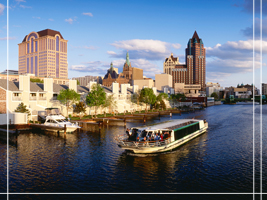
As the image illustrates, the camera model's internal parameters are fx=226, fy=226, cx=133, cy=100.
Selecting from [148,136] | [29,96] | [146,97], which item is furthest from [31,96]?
[146,97]

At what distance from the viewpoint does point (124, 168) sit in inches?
1177

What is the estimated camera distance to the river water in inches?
951

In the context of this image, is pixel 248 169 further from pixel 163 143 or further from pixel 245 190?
pixel 163 143

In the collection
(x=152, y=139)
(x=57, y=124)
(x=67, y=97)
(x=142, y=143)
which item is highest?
(x=67, y=97)

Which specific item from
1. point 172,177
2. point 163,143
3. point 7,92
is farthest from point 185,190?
point 7,92

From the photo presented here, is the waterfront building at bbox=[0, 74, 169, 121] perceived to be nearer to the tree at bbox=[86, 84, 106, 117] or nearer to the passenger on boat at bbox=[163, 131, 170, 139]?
the tree at bbox=[86, 84, 106, 117]

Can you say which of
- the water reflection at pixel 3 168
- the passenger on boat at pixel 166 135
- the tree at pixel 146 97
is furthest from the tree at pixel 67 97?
the passenger on boat at pixel 166 135

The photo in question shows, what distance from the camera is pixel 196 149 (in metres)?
40.8

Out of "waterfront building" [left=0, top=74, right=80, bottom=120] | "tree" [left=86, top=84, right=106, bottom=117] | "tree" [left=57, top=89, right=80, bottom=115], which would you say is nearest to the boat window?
"tree" [left=86, top=84, right=106, bottom=117]

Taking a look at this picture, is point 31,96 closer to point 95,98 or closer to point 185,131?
point 95,98

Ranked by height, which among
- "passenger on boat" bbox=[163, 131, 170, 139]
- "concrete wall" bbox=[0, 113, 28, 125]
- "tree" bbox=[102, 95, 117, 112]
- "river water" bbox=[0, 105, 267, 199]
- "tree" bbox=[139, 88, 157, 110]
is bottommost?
"river water" bbox=[0, 105, 267, 199]

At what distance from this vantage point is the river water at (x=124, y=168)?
79.3 feet

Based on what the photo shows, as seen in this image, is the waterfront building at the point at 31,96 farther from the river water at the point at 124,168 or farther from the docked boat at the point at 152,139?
the docked boat at the point at 152,139

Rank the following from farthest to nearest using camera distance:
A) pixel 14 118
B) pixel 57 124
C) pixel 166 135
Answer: pixel 14 118 < pixel 57 124 < pixel 166 135
